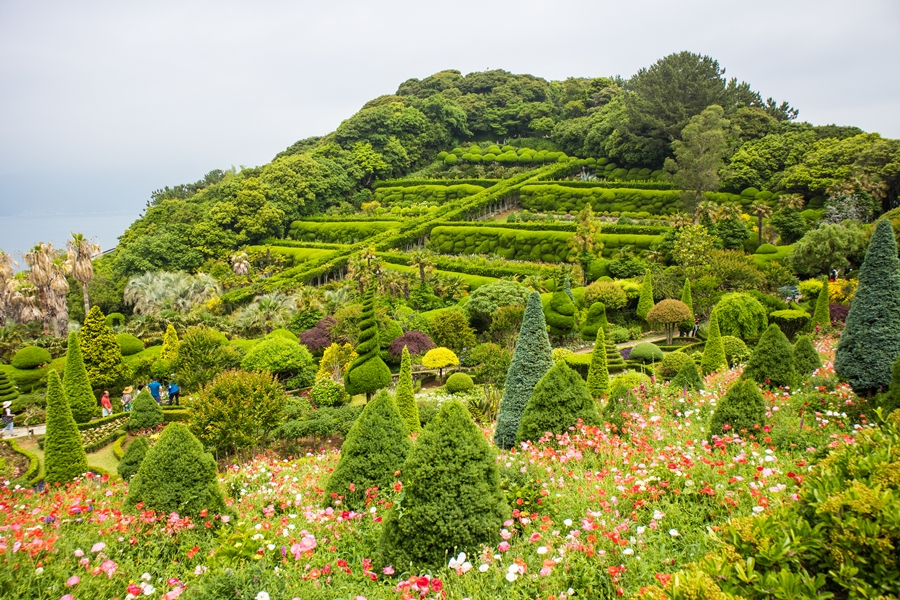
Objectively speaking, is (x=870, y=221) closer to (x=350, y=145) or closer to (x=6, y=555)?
(x=6, y=555)

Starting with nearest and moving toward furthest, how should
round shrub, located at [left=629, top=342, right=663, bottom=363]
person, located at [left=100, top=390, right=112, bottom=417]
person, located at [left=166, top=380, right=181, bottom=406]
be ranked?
person, located at [left=100, top=390, right=112, bottom=417] → person, located at [left=166, top=380, right=181, bottom=406] → round shrub, located at [left=629, top=342, right=663, bottom=363]

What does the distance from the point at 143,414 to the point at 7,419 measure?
20.3 ft

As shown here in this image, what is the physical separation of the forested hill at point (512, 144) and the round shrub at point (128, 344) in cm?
2415

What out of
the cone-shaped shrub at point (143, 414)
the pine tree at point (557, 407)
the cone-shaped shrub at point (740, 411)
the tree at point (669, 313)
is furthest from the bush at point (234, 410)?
the tree at point (669, 313)

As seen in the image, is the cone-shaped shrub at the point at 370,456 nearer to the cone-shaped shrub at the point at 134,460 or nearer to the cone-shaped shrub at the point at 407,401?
the cone-shaped shrub at the point at 407,401

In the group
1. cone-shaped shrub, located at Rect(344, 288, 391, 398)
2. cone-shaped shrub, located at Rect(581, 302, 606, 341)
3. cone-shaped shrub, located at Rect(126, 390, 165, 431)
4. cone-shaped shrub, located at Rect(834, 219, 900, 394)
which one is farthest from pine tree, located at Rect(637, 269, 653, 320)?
cone-shaped shrub, located at Rect(126, 390, 165, 431)

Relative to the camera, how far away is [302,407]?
66.3 feet

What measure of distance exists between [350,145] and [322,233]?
19.6 metres

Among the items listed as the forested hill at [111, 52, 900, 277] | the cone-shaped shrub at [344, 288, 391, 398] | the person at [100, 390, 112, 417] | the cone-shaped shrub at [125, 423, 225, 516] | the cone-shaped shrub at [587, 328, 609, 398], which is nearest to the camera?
the cone-shaped shrub at [125, 423, 225, 516]

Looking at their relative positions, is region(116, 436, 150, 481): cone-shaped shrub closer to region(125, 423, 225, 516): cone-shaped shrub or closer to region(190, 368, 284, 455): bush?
region(190, 368, 284, 455): bush

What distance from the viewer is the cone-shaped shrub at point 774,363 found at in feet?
41.4

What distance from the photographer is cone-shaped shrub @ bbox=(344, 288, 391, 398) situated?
20.7 m

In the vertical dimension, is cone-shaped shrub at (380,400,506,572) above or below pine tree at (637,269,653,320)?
above

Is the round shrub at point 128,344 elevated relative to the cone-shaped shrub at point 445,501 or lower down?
lower down
